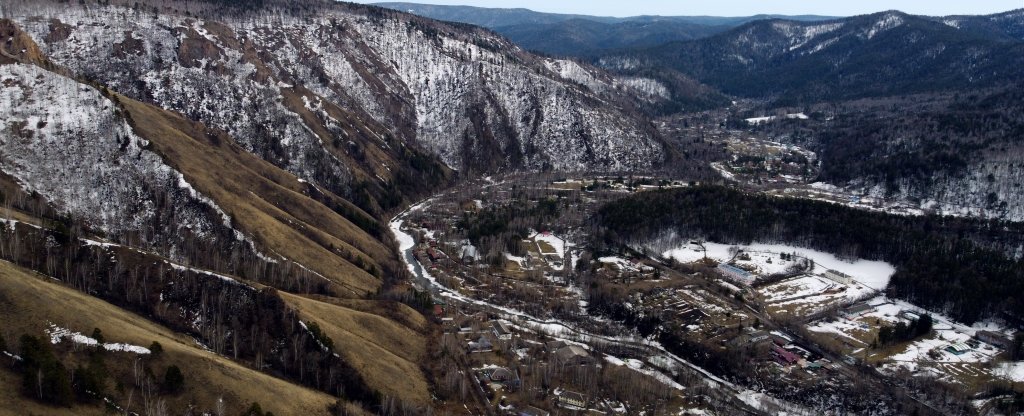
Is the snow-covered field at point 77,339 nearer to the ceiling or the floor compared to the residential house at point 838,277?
nearer to the ceiling

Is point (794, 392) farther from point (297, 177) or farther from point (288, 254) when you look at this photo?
point (297, 177)

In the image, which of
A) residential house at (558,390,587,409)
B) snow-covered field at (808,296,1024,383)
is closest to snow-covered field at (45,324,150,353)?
residential house at (558,390,587,409)

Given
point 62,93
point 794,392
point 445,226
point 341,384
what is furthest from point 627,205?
point 62,93

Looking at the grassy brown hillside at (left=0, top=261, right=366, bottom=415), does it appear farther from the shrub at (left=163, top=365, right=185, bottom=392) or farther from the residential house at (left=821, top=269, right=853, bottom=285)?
the residential house at (left=821, top=269, right=853, bottom=285)

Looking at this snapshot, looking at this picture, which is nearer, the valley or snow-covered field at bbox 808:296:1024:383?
the valley

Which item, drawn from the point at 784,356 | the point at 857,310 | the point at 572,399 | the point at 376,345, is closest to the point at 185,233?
the point at 376,345

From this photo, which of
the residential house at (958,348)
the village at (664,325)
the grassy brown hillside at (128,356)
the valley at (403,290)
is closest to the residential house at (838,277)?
the village at (664,325)

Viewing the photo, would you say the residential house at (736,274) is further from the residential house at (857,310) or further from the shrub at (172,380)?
the shrub at (172,380)

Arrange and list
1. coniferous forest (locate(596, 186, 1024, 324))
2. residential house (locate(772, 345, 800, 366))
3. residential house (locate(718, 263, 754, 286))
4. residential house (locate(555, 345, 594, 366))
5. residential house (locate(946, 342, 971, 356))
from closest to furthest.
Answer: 1. residential house (locate(555, 345, 594, 366))
2. residential house (locate(772, 345, 800, 366))
3. residential house (locate(946, 342, 971, 356))
4. coniferous forest (locate(596, 186, 1024, 324))
5. residential house (locate(718, 263, 754, 286))
